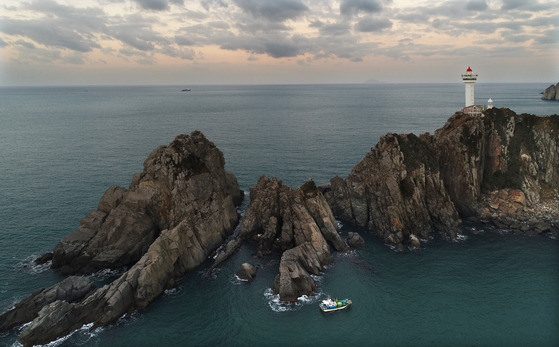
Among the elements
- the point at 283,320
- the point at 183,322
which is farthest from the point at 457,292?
the point at 183,322

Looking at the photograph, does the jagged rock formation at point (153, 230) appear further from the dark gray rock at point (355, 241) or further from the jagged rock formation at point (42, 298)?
the dark gray rock at point (355, 241)

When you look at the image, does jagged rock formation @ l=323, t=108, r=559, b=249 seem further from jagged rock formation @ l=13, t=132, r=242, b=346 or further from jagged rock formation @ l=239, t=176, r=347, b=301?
jagged rock formation @ l=13, t=132, r=242, b=346

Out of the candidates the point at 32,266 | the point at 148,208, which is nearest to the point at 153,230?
the point at 148,208

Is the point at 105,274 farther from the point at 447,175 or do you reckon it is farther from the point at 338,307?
the point at 447,175

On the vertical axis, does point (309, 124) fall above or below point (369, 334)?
above

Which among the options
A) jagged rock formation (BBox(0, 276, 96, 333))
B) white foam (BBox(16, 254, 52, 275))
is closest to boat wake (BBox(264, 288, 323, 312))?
jagged rock formation (BBox(0, 276, 96, 333))

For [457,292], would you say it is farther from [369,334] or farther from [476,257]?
[369,334]
